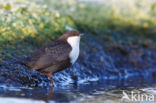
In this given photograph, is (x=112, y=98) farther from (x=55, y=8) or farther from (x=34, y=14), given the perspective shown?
(x=55, y=8)

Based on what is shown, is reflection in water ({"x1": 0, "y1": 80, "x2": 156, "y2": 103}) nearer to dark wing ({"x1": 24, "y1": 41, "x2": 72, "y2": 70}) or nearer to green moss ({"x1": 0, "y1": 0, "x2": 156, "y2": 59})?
dark wing ({"x1": 24, "y1": 41, "x2": 72, "y2": 70})

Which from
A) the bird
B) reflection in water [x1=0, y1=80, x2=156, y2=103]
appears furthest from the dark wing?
reflection in water [x1=0, y1=80, x2=156, y2=103]

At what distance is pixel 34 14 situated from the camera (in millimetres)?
9055

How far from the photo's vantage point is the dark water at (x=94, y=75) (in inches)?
239

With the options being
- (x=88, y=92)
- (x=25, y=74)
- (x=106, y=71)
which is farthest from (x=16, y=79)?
(x=106, y=71)

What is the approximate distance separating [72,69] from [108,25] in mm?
3132

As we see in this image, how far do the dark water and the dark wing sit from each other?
36cm

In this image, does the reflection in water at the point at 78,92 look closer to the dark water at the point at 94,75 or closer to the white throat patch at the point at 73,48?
the dark water at the point at 94,75

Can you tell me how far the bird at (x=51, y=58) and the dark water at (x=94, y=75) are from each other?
0.30 meters

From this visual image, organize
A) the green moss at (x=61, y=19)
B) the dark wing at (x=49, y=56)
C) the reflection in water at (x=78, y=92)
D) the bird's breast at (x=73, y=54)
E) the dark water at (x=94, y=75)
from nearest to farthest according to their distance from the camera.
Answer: the reflection in water at (x=78, y=92), the dark water at (x=94, y=75), the dark wing at (x=49, y=56), the bird's breast at (x=73, y=54), the green moss at (x=61, y=19)

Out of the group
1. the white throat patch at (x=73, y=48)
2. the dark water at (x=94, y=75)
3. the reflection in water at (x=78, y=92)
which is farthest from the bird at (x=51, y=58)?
the reflection in water at (x=78, y=92)

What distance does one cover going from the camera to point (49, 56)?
267 inches

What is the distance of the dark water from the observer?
19.9 feet

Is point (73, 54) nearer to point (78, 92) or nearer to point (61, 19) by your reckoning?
point (78, 92)
